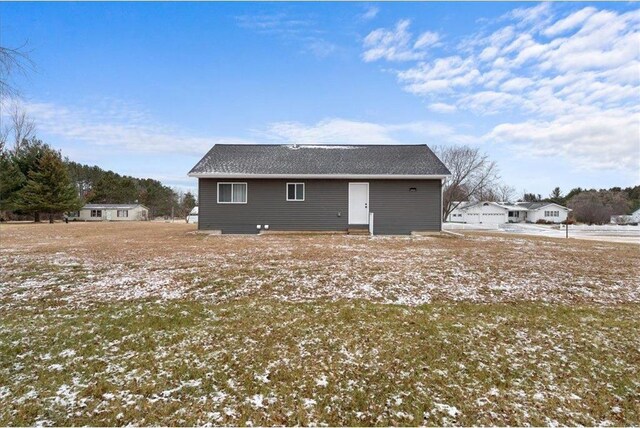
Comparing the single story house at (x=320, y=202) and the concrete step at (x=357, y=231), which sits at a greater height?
the single story house at (x=320, y=202)

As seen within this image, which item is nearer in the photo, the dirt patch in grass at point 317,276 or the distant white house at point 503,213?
the dirt patch in grass at point 317,276

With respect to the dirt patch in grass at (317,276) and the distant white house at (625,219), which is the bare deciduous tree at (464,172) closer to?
the distant white house at (625,219)

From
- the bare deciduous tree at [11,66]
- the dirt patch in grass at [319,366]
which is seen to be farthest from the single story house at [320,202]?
the dirt patch in grass at [319,366]

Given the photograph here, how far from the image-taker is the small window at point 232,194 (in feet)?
48.6

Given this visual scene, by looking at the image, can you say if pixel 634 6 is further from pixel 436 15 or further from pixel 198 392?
pixel 198 392

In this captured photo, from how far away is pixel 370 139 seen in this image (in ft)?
101

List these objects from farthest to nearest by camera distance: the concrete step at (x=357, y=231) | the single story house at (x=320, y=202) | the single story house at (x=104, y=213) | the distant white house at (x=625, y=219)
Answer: the distant white house at (x=625, y=219), the single story house at (x=104, y=213), the single story house at (x=320, y=202), the concrete step at (x=357, y=231)

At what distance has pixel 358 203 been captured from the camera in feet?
48.9

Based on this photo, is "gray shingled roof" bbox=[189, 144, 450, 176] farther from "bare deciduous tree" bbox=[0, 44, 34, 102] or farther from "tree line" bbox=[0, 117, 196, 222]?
"tree line" bbox=[0, 117, 196, 222]

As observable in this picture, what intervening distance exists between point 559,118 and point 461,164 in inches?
597

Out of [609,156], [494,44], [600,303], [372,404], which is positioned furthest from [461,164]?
[372,404]

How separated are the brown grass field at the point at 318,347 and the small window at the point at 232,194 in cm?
824

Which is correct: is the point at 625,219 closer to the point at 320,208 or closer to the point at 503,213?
the point at 503,213

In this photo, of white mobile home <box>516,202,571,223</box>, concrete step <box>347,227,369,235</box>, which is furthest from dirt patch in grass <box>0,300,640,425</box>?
white mobile home <box>516,202,571,223</box>
